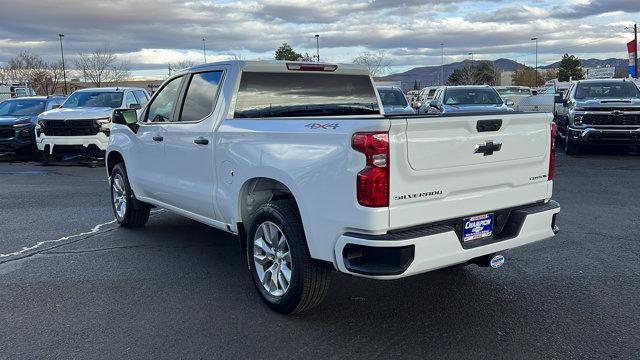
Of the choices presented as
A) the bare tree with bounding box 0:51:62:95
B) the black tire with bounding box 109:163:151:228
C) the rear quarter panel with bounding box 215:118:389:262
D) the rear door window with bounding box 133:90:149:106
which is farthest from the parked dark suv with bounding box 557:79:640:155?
the bare tree with bounding box 0:51:62:95

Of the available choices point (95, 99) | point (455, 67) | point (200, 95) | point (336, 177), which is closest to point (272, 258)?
point (336, 177)

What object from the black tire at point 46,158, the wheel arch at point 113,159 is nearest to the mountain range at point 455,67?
the black tire at point 46,158

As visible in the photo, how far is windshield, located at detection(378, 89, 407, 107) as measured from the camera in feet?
55.0

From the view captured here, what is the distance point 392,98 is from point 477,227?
13232 millimetres

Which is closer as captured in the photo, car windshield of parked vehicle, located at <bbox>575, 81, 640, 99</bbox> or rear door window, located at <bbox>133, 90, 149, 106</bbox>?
car windshield of parked vehicle, located at <bbox>575, 81, 640, 99</bbox>

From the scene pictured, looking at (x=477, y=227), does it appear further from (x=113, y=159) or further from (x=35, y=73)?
(x=35, y=73)

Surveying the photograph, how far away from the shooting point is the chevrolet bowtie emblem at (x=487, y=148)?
3.98m

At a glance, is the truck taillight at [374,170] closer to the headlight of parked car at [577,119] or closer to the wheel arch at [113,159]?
the wheel arch at [113,159]

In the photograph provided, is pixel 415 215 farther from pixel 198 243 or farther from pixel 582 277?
pixel 198 243

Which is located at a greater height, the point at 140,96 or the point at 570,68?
the point at 570,68

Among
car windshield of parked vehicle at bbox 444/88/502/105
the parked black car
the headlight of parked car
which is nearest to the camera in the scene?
the headlight of parked car

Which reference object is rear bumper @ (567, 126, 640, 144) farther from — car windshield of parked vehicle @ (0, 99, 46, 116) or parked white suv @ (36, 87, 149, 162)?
car windshield of parked vehicle @ (0, 99, 46, 116)

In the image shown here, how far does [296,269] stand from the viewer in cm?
415

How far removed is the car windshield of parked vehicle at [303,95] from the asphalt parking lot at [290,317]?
1.57 m
